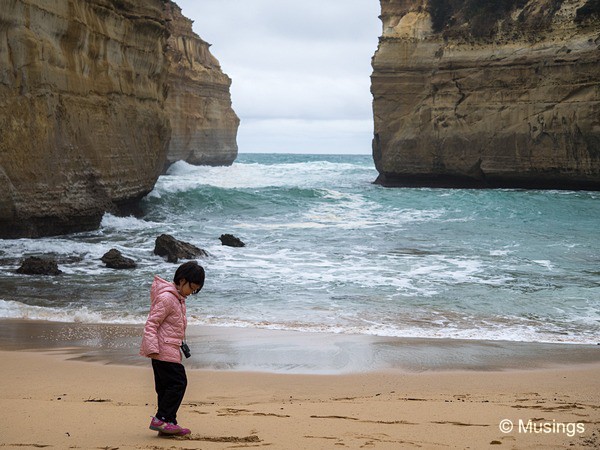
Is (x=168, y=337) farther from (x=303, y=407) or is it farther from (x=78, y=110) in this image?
(x=78, y=110)

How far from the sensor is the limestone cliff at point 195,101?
48.3m

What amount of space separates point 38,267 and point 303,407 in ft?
26.4

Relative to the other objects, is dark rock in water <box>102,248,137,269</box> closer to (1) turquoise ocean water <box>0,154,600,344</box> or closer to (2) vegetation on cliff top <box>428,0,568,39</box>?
(1) turquoise ocean water <box>0,154,600,344</box>

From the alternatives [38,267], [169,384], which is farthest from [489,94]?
[169,384]

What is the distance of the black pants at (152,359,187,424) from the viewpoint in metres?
4.37

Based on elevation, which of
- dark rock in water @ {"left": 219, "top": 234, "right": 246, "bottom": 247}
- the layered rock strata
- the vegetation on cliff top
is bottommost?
dark rock in water @ {"left": 219, "top": 234, "right": 246, "bottom": 247}

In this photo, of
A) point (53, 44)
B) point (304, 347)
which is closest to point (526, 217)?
point (53, 44)

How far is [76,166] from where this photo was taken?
16266 millimetres

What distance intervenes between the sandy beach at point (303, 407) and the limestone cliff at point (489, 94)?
77.3 ft

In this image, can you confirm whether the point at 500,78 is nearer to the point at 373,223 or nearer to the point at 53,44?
the point at 373,223

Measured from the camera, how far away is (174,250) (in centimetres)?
1404

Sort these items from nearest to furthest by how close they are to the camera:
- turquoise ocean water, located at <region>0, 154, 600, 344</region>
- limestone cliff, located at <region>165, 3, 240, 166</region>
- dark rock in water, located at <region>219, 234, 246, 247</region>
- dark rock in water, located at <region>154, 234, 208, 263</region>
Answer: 1. turquoise ocean water, located at <region>0, 154, 600, 344</region>
2. dark rock in water, located at <region>154, 234, 208, 263</region>
3. dark rock in water, located at <region>219, 234, 246, 247</region>
4. limestone cliff, located at <region>165, 3, 240, 166</region>
